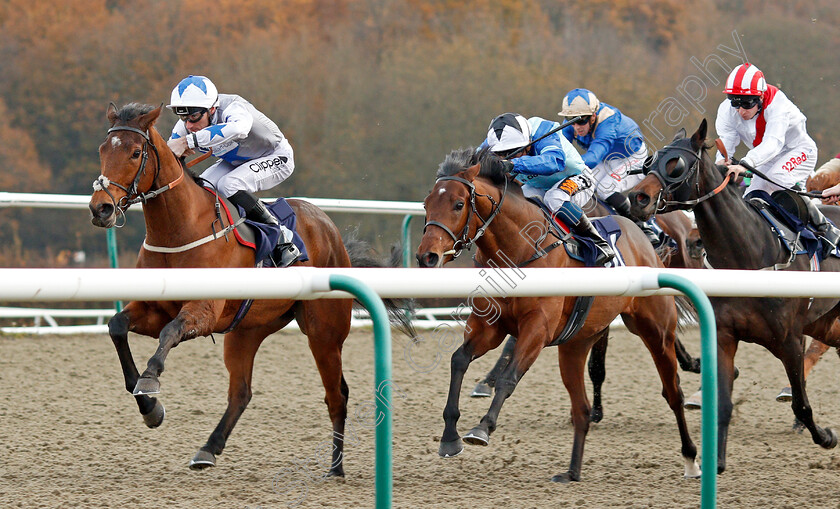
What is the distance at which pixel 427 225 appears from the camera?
420cm

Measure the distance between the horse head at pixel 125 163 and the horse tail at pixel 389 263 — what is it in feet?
4.57

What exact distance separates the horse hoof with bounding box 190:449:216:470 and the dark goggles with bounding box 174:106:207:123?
154 cm

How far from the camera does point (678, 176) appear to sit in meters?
4.85

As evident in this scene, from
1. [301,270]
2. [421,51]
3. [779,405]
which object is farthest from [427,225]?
[421,51]

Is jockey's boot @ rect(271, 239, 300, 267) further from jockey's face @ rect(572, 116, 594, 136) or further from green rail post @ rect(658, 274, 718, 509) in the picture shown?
green rail post @ rect(658, 274, 718, 509)

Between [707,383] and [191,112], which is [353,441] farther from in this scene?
[707,383]

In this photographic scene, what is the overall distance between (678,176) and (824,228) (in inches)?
40.1

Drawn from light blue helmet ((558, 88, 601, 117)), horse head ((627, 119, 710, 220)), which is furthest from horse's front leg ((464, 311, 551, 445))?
light blue helmet ((558, 88, 601, 117))

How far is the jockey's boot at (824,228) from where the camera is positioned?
5266 mm

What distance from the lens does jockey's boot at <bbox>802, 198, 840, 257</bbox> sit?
527 cm

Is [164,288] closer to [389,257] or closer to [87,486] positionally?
[87,486]

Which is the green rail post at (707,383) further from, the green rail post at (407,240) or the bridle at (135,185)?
the green rail post at (407,240)

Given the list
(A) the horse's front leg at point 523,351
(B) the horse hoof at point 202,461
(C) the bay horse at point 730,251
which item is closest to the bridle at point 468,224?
(A) the horse's front leg at point 523,351

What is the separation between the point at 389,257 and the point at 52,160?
1301 centimetres
